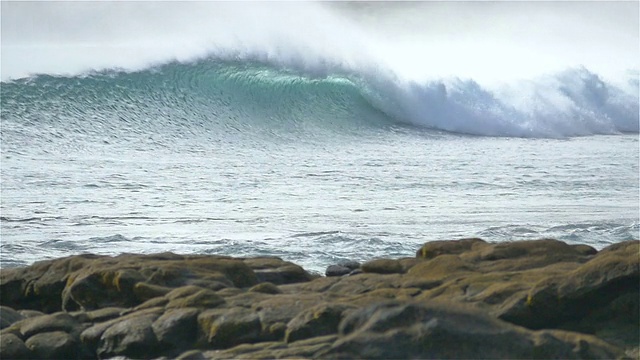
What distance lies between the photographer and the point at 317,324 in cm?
582

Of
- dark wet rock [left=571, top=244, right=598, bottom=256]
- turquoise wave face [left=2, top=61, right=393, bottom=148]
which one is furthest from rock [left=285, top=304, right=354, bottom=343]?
turquoise wave face [left=2, top=61, right=393, bottom=148]

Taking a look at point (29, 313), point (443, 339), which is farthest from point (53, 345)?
point (443, 339)

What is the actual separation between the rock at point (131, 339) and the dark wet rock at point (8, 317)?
2.35 ft

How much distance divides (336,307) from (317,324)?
15 centimetres

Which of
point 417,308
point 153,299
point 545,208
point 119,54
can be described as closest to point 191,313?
point 153,299

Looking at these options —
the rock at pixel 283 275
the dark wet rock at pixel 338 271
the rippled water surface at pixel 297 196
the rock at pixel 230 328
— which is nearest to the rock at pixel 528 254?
the dark wet rock at pixel 338 271

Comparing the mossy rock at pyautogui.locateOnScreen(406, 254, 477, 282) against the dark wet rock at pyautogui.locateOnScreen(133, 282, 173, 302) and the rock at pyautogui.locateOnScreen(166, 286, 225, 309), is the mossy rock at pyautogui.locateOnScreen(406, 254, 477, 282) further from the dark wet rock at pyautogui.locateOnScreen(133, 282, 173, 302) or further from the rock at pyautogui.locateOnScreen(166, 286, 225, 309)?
the dark wet rock at pyautogui.locateOnScreen(133, 282, 173, 302)

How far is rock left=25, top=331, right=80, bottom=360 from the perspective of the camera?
6.24 metres

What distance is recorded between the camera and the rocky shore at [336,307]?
18.4ft

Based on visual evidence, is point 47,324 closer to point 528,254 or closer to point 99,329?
point 99,329

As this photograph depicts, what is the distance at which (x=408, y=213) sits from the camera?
14.5m

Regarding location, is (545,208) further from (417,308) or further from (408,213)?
(417,308)

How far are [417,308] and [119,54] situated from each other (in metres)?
23.0

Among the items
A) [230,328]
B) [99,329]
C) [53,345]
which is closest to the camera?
[230,328]
